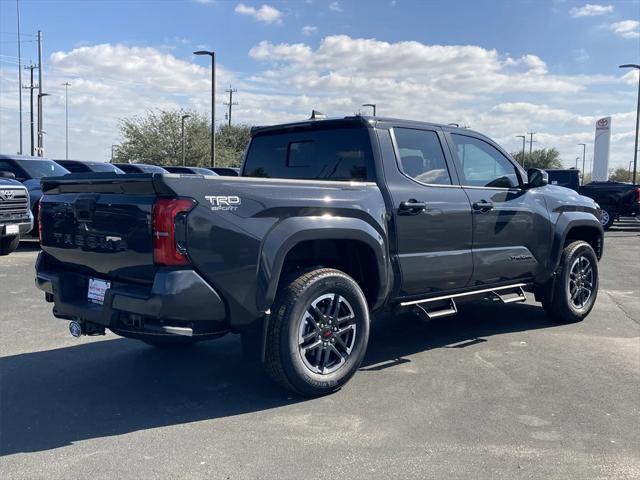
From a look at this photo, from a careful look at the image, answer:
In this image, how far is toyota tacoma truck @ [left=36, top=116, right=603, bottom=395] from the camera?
3.72 metres

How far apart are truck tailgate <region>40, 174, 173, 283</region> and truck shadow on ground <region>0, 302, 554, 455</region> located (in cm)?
91

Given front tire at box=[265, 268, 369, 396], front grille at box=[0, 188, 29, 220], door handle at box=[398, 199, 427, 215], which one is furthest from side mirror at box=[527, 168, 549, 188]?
front grille at box=[0, 188, 29, 220]

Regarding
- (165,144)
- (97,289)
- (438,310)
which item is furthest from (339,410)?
(165,144)

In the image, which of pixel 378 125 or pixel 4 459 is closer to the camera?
pixel 4 459

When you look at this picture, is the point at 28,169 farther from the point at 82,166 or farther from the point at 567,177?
the point at 567,177

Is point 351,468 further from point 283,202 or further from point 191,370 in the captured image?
point 191,370

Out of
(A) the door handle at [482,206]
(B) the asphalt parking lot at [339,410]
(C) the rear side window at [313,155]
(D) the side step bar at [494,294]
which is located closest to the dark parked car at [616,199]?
(B) the asphalt parking lot at [339,410]

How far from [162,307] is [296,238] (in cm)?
100

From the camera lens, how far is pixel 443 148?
5484mm

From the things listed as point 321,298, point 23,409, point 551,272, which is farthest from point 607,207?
point 23,409

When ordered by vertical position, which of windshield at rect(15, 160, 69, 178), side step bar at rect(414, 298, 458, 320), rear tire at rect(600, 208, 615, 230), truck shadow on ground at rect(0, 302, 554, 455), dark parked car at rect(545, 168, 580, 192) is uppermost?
dark parked car at rect(545, 168, 580, 192)

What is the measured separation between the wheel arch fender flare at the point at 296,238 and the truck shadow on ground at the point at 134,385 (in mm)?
905

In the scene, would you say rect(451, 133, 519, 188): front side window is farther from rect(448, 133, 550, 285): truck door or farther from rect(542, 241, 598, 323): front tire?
rect(542, 241, 598, 323): front tire

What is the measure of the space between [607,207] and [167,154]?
38.1 m
